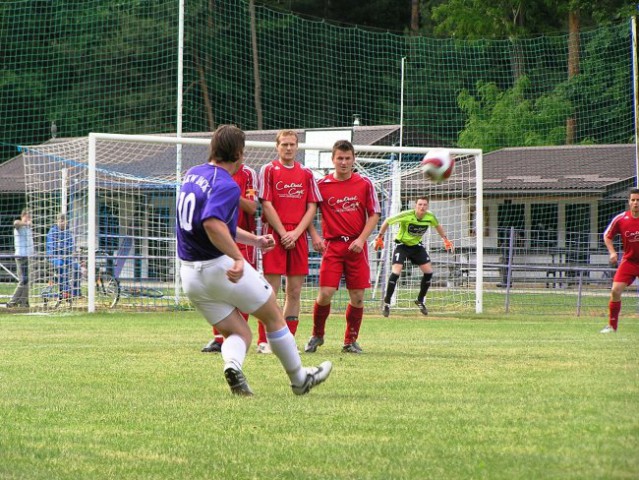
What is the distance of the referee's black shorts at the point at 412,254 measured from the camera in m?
19.5

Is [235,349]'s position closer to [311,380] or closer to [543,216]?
[311,380]

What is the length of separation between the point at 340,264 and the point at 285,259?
2.11ft

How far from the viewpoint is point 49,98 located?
41406 millimetres

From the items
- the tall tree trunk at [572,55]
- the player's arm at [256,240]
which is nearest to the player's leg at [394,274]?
the tall tree trunk at [572,55]

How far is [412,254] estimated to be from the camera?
64.0 feet

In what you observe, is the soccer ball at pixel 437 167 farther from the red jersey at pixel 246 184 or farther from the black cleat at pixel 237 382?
the red jersey at pixel 246 184

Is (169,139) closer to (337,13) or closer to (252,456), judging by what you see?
(252,456)

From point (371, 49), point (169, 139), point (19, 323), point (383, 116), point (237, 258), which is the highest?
point (371, 49)

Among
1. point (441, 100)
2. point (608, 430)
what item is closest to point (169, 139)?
point (608, 430)

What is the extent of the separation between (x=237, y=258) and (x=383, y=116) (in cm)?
3587

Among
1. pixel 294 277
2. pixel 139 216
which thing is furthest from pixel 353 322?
pixel 139 216

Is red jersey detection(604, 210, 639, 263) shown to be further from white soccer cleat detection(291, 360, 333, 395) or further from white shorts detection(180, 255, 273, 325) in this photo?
white shorts detection(180, 255, 273, 325)

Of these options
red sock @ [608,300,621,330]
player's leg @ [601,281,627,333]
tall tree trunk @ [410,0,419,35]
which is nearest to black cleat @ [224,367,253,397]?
player's leg @ [601,281,627,333]

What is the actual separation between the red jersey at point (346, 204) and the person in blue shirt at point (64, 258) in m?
8.68
